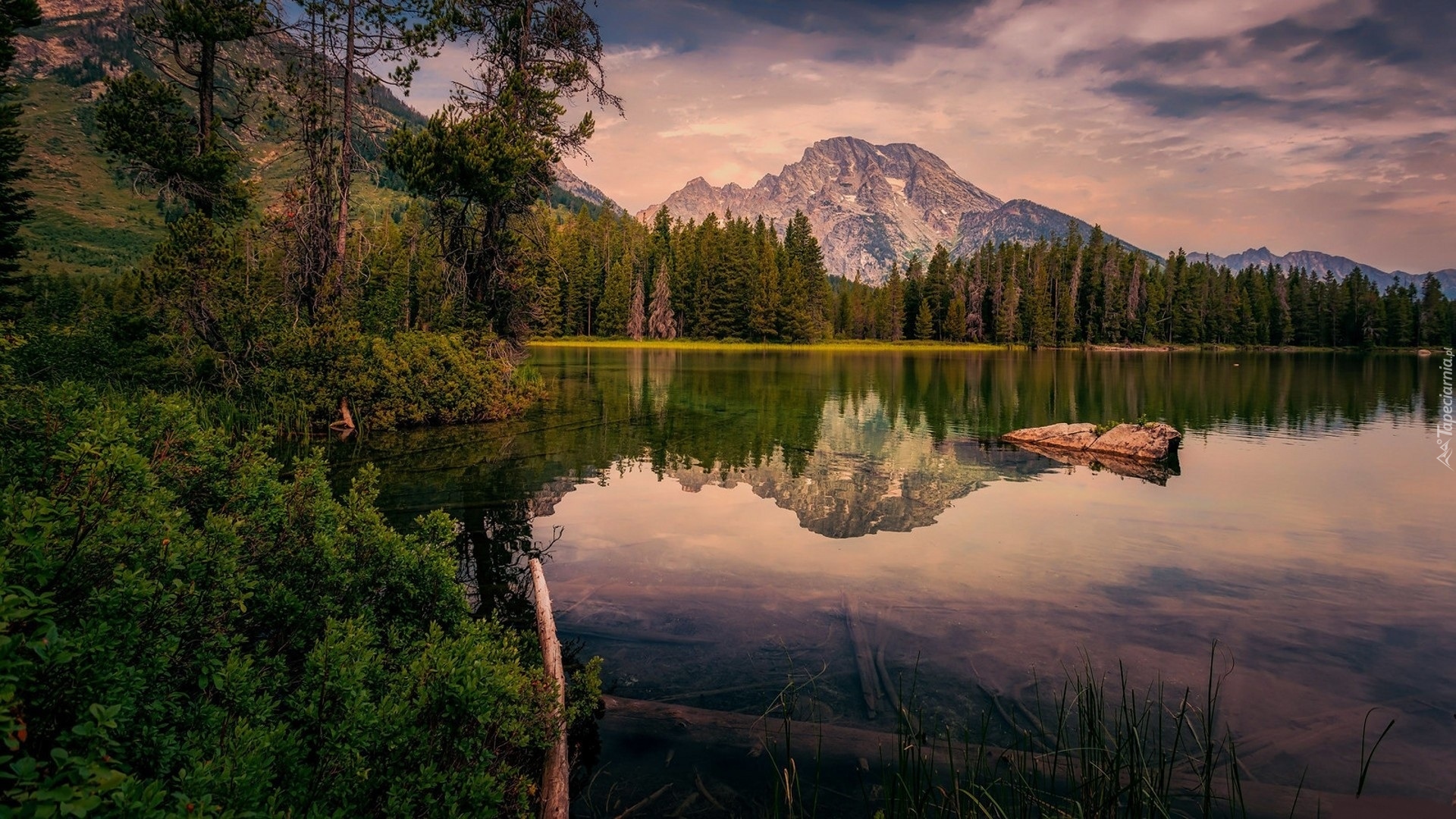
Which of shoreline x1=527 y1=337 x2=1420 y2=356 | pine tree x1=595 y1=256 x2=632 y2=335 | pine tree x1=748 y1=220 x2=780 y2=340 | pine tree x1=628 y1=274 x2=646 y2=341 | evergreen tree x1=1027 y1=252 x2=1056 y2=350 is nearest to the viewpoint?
shoreline x1=527 y1=337 x2=1420 y2=356

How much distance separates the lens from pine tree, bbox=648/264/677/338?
107 metres

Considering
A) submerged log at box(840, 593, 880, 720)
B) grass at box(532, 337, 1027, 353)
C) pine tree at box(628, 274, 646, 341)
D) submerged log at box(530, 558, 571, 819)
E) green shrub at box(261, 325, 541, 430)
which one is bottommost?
submerged log at box(840, 593, 880, 720)

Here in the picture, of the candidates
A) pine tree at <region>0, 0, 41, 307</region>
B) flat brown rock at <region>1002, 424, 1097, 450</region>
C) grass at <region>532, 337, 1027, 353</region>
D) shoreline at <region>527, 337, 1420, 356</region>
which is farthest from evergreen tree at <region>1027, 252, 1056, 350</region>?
pine tree at <region>0, 0, 41, 307</region>

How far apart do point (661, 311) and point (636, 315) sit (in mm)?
4089

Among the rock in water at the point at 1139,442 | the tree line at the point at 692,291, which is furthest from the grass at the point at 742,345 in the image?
the rock in water at the point at 1139,442

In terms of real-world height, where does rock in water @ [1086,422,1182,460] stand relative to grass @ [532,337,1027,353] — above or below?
below

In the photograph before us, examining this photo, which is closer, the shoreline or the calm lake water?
the calm lake water

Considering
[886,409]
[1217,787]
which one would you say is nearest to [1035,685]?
[1217,787]

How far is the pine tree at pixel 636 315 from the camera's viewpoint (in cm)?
10844

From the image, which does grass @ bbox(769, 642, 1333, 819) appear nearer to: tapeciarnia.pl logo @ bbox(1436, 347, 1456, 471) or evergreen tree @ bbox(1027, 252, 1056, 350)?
tapeciarnia.pl logo @ bbox(1436, 347, 1456, 471)

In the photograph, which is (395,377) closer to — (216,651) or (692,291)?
(216,651)

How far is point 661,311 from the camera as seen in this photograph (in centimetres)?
10919

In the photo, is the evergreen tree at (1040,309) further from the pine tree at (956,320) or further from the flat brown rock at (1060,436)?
the flat brown rock at (1060,436)

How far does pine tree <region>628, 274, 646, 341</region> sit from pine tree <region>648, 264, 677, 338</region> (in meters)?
1.98
